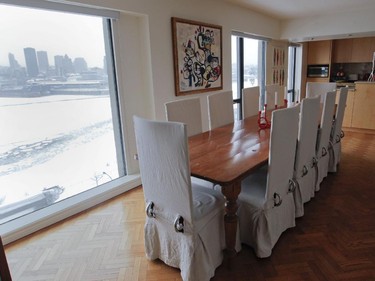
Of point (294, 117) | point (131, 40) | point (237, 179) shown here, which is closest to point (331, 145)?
point (294, 117)

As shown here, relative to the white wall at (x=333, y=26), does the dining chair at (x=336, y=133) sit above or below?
below

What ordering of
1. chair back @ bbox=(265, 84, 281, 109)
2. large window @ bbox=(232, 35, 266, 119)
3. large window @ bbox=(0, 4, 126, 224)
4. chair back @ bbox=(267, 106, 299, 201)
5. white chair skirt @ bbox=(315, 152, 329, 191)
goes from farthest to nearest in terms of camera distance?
large window @ bbox=(232, 35, 266, 119) → chair back @ bbox=(265, 84, 281, 109) → white chair skirt @ bbox=(315, 152, 329, 191) → large window @ bbox=(0, 4, 126, 224) → chair back @ bbox=(267, 106, 299, 201)

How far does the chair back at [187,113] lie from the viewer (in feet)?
7.95

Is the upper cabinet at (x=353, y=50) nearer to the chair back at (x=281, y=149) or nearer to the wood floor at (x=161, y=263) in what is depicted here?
the wood floor at (x=161, y=263)

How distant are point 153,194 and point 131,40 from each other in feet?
6.52

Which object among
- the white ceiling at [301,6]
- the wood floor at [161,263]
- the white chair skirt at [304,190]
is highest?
the white ceiling at [301,6]

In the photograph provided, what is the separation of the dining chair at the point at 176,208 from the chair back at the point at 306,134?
0.83 meters

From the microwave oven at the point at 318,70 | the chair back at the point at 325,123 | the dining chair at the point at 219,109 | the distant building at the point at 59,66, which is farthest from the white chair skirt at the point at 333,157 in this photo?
the microwave oven at the point at 318,70

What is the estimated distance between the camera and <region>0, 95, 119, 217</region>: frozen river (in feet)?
7.41

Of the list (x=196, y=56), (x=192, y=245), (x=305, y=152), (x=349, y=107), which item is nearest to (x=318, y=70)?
(x=349, y=107)

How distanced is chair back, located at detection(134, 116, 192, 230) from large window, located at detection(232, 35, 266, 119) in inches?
137

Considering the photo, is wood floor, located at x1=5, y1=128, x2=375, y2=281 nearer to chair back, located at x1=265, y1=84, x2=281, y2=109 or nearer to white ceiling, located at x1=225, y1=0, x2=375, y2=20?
chair back, located at x1=265, y1=84, x2=281, y2=109

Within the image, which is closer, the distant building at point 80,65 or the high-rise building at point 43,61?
the high-rise building at point 43,61

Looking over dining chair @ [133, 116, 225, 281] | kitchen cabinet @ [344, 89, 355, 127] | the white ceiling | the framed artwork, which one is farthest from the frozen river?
kitchen cabinet @ [344, 89, 355, 127]
